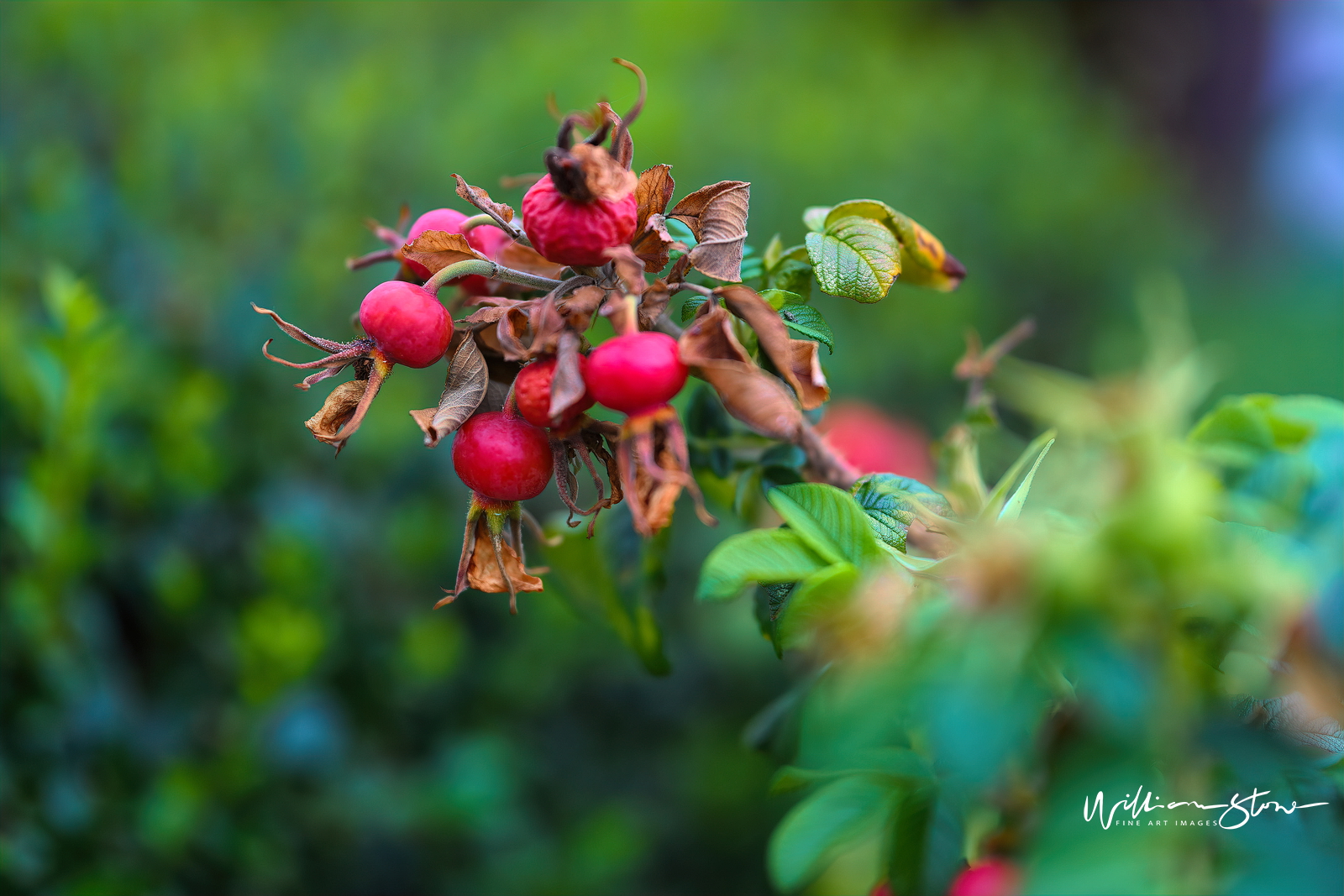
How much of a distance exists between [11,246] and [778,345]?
4.38ft

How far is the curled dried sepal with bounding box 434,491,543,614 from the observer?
638 millimetres

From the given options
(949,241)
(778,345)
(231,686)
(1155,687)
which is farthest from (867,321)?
(1155,687)

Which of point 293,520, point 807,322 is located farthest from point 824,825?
point 293,520

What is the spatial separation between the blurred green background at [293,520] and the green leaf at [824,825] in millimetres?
557

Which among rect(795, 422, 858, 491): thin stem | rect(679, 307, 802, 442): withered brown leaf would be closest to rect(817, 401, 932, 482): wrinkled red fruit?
rect(795, 422, 858, 491): thin stem

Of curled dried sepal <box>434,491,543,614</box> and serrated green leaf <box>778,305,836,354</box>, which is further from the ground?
serrated green leaf <box>778,305,836,354</box>

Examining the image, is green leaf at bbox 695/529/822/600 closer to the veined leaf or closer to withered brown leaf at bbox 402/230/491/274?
the veined leaf

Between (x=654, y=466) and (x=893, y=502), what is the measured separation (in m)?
0.18

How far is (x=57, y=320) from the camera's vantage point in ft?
3.76

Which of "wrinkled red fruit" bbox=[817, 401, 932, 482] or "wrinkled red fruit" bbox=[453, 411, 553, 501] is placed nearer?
"wrinkled red fruit" bbox=[453, 411, 553, 501]

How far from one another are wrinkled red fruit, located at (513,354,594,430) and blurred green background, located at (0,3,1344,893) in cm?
52

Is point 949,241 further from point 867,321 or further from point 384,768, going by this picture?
point 384,768
